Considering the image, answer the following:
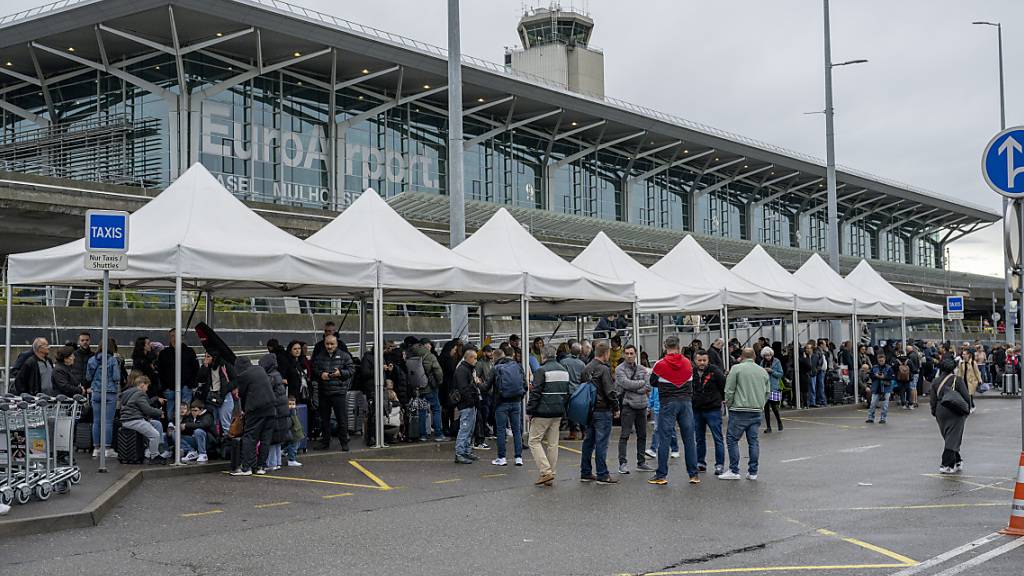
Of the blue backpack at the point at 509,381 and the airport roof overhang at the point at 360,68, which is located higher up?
the airport roof overhang at the point at 360,68

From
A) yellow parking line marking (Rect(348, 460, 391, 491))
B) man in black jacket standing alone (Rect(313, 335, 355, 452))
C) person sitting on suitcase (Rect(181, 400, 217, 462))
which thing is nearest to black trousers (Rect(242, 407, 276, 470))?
person sitting on suitcase (Rect(181, 400, 217, 462))

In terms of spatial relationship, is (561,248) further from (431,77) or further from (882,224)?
(882,224)

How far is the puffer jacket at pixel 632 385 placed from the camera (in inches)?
533

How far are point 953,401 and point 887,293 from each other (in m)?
A: 19.7

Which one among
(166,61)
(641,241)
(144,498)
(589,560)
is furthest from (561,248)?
(589,560)

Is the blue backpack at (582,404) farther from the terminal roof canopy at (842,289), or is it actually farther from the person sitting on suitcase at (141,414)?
the terminal roof canopy at (842,289)

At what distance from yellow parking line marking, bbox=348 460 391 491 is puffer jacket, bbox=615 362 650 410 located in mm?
3265

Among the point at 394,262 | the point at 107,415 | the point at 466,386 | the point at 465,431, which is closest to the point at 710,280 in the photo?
the point at 394,262

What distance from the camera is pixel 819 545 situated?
8.88 m

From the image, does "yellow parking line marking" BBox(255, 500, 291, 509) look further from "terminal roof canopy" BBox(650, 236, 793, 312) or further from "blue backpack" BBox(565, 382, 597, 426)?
"terminal roof canopy" BBox(650, 236, 793, 312)

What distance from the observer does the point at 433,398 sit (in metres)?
17.3

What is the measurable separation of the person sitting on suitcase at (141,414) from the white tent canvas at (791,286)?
55.0ft

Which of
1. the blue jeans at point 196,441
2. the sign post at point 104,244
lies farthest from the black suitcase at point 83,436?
the sign post at point 104,244

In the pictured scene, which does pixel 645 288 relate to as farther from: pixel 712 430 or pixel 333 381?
pixel 712 430
